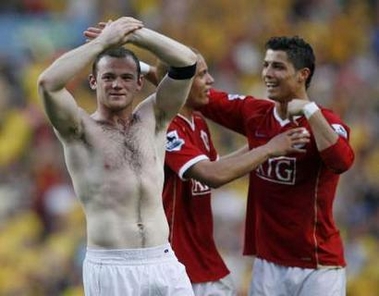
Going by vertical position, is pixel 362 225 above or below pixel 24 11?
below

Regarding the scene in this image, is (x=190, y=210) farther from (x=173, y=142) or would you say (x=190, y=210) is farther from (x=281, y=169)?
(x=281, y=169)

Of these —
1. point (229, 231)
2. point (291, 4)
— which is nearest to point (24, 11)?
point (291, 4)

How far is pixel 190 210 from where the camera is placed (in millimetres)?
9461

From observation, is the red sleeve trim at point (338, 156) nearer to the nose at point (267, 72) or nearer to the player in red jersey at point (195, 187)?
the player in red jersey at point (195, 187)

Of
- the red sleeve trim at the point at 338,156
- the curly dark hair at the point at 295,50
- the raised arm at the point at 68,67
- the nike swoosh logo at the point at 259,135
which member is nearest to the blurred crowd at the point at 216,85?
the nike swoosh logo at the point at 259,135

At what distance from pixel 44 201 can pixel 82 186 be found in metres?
7.79

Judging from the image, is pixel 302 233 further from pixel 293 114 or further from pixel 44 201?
pixel 44 201

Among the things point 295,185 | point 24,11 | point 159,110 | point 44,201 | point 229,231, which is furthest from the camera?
point 24,11

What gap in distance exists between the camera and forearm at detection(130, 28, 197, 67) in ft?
27.5

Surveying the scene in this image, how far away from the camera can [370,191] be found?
52.0 feet

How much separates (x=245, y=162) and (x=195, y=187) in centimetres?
55

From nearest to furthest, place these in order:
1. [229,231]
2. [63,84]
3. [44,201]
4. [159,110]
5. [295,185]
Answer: [63,84]
[159,110]
[295,185]
[229,231]
[44,201]

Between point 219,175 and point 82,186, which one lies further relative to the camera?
point 219,175

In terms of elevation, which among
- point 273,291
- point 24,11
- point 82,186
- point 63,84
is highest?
point 24,11
